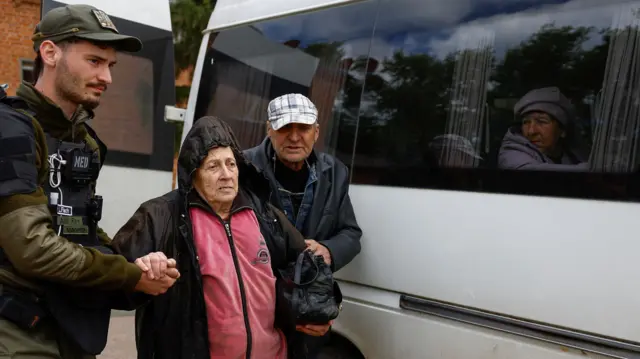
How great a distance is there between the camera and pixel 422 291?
2854 millimetres

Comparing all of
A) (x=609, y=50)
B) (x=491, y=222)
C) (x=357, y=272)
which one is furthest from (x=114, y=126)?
(x=609, y=50)

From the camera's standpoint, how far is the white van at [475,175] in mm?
2322

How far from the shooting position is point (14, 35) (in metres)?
12.7

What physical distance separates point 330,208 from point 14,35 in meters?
11.8

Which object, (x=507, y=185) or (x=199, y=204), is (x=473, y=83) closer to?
(x=507, y=185)

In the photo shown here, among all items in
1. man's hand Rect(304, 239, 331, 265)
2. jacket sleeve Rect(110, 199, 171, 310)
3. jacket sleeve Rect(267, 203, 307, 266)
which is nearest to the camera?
jacket sleeve Rect(110, 199, 171, 310)

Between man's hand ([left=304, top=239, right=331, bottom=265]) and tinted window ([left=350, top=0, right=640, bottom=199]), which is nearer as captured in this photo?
tinted window ([left=350, top=0, right=640, bottom=199])

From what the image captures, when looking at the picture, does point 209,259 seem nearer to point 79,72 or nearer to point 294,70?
point 79,72

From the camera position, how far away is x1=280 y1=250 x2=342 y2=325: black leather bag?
7.94 feet

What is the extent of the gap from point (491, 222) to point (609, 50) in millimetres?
775

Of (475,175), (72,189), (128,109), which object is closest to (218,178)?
(72,189)

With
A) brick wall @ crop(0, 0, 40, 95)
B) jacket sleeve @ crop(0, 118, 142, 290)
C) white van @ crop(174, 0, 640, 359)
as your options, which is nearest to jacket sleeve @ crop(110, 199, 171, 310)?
jacket sleeve @ crop(0, 118, 142, 290)

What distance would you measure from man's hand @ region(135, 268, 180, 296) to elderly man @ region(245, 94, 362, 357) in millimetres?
850

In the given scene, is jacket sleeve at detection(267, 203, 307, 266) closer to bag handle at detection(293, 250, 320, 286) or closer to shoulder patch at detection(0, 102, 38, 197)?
bag handle at detection(293, 250, 320, 286)
